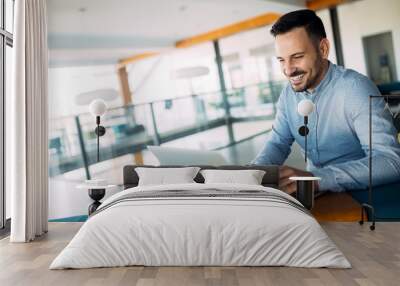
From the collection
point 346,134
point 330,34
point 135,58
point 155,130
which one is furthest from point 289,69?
point 135,58

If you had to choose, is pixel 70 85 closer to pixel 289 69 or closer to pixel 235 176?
pixel 235 176

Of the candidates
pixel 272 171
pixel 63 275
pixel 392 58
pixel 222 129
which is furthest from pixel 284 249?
pixel 392 58

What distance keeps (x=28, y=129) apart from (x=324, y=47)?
3.42 meters

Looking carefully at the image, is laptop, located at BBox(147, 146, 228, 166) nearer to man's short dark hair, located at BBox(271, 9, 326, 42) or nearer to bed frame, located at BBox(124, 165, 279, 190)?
bed frame, located at BBox(124, 165, 279, 190)

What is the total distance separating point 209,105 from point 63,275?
3.26m

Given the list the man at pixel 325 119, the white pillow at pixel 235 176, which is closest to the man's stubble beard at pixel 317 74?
the man at pixel 325 119

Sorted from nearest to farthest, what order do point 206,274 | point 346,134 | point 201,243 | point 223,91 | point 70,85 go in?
point 206,274 < point 201,243 < point 346,134 < point 223,91 < point 70,85

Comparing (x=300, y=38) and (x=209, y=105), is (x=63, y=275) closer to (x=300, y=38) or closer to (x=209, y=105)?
(x=209, y=105)

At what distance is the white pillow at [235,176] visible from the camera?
5379 mm

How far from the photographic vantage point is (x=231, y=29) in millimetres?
6094

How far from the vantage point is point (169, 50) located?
6.19 meters

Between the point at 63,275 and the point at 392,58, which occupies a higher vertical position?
the point at 392,58

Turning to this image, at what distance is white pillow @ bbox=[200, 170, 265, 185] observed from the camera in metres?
5.38

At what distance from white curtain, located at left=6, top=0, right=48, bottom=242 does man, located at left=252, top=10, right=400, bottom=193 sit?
2576 millimetres
